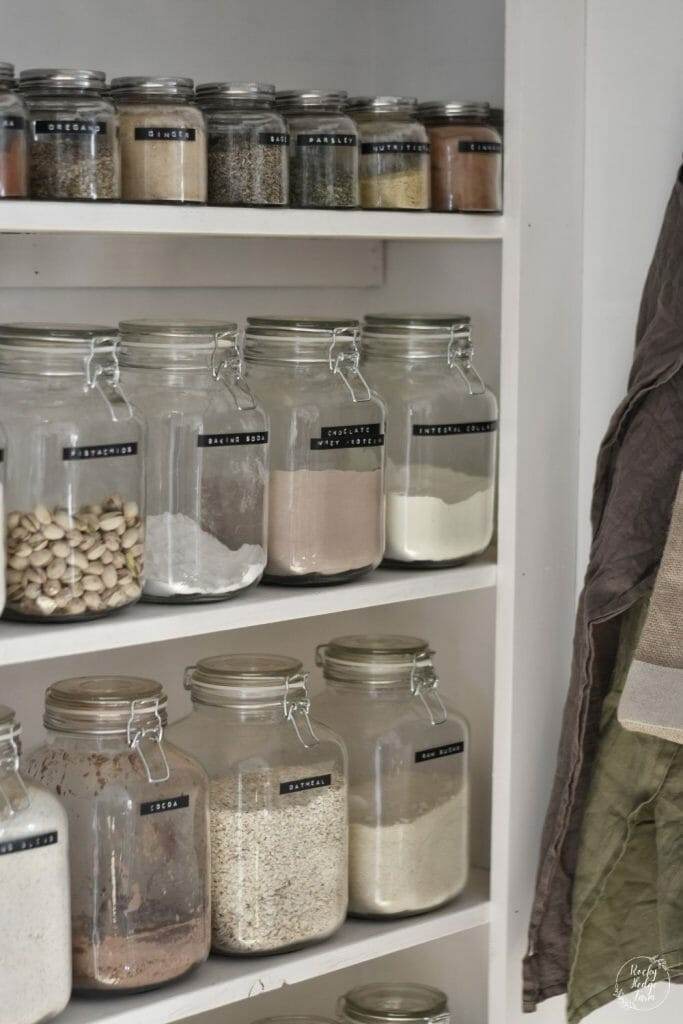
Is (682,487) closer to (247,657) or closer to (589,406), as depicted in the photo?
(589,406)

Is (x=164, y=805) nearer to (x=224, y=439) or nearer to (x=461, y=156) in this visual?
(x=224, y=439)

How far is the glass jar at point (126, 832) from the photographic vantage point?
1217mm

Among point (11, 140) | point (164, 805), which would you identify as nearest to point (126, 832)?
point (164, 805)

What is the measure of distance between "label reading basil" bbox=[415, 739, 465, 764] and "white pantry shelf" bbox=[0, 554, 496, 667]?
6.6 inches

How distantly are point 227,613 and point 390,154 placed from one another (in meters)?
0.47

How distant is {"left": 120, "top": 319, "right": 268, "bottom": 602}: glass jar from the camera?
1231 millimetres

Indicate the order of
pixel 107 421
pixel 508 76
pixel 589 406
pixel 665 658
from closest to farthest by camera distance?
pixel 107 421, pixel 665 658, pixel 508 76, pixel 589 406

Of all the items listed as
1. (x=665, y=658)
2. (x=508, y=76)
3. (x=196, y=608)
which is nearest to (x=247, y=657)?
(x=196, y=608)

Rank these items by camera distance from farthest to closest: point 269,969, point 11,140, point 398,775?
point 398,775
point 269,969
point 11,140

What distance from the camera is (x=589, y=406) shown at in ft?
4.91

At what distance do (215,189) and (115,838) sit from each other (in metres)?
0.58

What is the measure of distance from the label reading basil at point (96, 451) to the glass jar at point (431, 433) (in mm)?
329

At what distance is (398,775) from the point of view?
143cm

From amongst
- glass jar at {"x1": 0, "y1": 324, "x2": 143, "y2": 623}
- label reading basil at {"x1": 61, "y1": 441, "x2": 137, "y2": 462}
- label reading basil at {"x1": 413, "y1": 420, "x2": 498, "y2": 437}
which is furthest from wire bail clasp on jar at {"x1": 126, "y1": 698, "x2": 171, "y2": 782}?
label reading basil at {"x1": 413, "y1": 420, "x2": 498, "y2": 437}
